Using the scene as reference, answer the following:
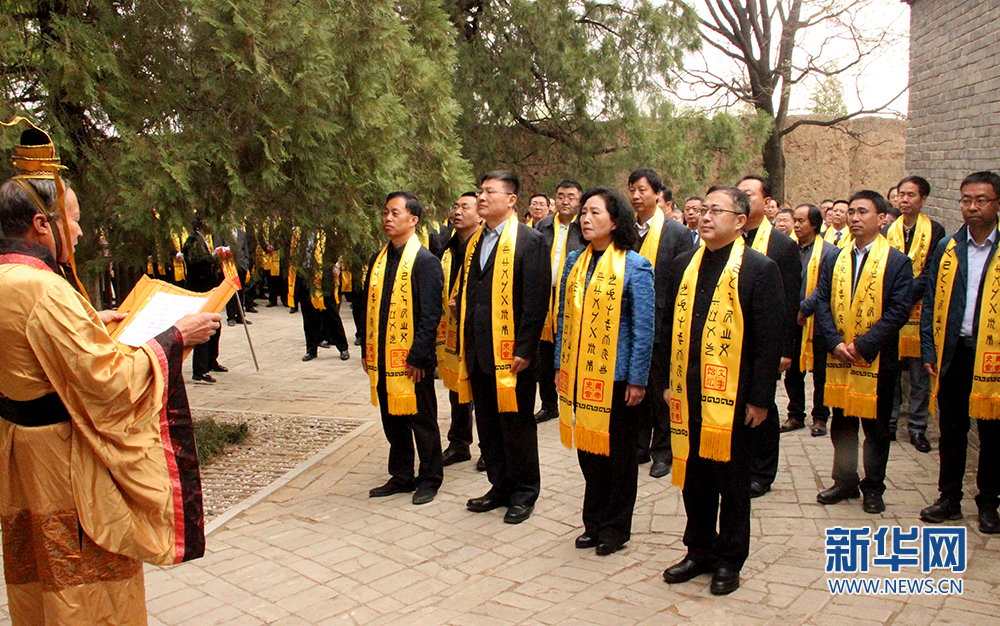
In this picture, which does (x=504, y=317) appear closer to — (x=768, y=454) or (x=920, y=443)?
(x=768, y=454)

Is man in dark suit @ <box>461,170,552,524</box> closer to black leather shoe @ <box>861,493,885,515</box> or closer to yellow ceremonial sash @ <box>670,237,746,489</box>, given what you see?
yellow ceremonial sash @ <box>670,237,746,489</box>

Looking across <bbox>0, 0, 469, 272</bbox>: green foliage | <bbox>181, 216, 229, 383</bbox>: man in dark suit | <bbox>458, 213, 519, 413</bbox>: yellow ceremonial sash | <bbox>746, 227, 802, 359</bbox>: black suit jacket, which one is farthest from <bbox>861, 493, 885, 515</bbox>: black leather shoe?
<bbox>181, 216, 229, 383</bbox>: man in dark suit

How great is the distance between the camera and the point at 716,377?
414 cm

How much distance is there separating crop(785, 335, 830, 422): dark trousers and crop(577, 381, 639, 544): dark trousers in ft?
9.44

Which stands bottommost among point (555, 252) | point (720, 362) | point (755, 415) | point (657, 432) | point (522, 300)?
point (657, 432)

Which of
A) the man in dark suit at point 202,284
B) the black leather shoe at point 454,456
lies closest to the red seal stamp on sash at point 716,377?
the black leather shoe at point 454,456

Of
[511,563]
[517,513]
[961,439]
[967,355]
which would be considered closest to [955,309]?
[967,355]

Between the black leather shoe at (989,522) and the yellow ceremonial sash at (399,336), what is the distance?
11.6 ft

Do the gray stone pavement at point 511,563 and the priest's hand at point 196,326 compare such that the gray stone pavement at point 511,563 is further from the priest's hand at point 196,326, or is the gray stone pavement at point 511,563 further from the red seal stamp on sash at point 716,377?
the priest's hand at point 196,326

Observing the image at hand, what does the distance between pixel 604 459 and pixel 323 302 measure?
6904mm

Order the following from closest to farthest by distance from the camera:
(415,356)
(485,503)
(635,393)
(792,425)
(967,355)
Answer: (635,393) < (967,355) < (485,503) < (415,356) < (792,425)

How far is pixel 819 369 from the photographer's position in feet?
22.6

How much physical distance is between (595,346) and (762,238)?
1.79 metres

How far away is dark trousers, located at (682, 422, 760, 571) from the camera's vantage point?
4168 mm
